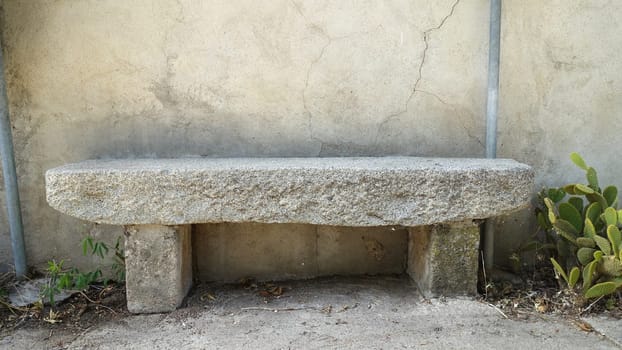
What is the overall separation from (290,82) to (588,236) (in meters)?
1.51

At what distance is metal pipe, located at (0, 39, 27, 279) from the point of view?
87.3 inches

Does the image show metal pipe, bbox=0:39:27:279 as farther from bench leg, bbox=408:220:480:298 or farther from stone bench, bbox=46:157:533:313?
bench leg, bbox=408:220:480:298

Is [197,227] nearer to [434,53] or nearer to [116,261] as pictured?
[116,261]

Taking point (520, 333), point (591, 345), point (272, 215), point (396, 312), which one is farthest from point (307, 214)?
point (591, 345)

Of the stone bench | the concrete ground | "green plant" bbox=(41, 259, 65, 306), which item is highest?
the stone bench

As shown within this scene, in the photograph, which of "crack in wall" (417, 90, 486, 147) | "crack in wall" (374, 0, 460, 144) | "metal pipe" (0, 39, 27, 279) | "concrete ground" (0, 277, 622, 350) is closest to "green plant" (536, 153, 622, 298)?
"concrete ground" (0, 277, 622, 350)

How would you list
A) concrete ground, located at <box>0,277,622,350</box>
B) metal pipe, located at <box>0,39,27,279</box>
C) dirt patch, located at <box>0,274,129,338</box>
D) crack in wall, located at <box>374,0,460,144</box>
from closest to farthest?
concrete ground, located at <box>0,277,622,350</box> < dirt patch, located at <box>0,274,129,338</box> < metal pipe, located at <box>0,39,27,279</box> < crack in wall, located at <box>374,0,460,144</box>

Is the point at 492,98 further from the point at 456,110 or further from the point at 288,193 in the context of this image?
the point at 288,193

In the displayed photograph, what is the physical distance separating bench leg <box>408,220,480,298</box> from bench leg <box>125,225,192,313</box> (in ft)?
3.62

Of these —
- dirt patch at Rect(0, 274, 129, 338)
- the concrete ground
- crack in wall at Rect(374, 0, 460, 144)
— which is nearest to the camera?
the concrete ground

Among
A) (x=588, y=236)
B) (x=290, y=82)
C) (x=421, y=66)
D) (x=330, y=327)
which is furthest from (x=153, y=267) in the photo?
(x=588, y=236)

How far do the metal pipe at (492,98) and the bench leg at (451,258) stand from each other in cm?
26

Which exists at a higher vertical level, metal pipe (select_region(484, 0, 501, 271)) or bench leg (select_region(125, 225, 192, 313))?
metal pipe (select_region(484, 0, 501, 271))

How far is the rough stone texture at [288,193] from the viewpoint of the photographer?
6.09 ft
